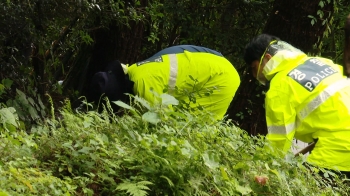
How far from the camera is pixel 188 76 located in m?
4.80

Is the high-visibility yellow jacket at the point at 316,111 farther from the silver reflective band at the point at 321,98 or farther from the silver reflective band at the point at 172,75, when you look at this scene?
the silver reflective band at the point at 172,75

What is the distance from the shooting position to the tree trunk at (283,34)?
6434 mm

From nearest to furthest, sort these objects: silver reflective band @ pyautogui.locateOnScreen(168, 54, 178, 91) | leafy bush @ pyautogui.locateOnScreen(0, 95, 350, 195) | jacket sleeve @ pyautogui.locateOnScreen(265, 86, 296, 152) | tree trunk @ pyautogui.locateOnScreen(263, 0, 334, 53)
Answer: leafy bush @ pyautogui.locateOnScreen(0, 95, 350, 195)
jacket sleeve @ pyautogui.locateOnScreen(265, 86, 296, 152)
silver reflective band @ pyautogui.locateOnScreen(168, 54, 178, 91)
tree trunk @ pyautogui.locateOnScreen(263, 0, 334, 53)

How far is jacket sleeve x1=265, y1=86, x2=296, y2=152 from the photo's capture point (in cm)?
375

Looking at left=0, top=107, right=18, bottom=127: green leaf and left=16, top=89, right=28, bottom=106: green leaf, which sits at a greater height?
left=0, top=107, right=18, bottom=127: green leaf

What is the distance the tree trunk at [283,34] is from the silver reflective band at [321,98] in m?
2.68

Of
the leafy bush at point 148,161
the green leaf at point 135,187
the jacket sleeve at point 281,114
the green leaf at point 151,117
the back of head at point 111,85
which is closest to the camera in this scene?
the green leaf at point 135,187

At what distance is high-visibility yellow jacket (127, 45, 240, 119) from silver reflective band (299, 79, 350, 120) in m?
0.86

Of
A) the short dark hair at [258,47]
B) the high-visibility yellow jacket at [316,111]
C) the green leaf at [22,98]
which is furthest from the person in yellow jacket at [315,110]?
the green leaf at [22,98]

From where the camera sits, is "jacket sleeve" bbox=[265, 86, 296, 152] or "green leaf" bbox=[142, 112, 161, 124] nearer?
"green leaf" bbox=[142, 112, 161, 124]

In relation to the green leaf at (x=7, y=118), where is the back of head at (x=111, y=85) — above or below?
below

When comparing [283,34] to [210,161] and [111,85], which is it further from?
[210,161]

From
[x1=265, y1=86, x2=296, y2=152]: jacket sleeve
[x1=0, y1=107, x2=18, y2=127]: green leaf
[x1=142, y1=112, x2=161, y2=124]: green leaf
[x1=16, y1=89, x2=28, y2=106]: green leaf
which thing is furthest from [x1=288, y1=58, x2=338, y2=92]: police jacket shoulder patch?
[x1=16, y1=89, x2=28, y2=106]: green leaf

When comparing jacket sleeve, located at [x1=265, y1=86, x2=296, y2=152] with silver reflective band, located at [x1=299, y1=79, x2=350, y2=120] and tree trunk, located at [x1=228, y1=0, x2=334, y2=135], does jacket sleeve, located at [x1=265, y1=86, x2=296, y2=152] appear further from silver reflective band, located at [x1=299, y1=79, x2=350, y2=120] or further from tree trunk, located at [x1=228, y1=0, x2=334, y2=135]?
tree trunk, located at [x1=228, y1=0, x2=334, y2=135]
